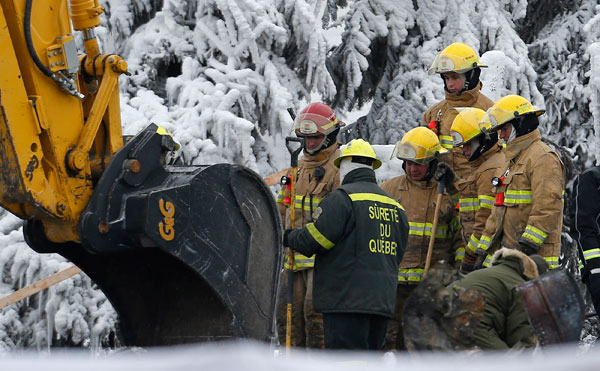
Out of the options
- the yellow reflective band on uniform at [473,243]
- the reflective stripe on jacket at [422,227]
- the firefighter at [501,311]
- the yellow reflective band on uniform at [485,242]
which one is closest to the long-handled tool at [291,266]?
the reflective stripe on jacket at [422,227]

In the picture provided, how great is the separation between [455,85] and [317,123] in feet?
→ 4.41

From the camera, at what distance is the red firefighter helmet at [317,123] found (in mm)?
7727

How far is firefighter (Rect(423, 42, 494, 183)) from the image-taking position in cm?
805

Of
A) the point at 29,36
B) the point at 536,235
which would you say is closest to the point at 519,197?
the point at 536,235

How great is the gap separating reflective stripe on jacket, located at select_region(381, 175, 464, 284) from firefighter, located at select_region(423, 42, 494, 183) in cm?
52

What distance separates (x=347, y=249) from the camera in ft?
20.5

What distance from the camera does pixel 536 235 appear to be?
21.3 feet

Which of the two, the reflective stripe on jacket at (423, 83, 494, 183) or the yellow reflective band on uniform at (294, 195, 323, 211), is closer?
the yellow reflective band on uniform at (294, 195, 323, 211)

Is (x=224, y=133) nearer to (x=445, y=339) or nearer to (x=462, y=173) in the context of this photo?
(x=462, y=173)

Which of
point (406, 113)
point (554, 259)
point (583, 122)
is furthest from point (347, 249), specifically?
point (583, 122)

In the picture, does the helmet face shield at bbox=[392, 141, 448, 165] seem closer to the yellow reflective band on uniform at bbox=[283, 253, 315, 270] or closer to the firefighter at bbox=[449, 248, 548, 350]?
the yellow reflective band on uniform at bbox=[283, 253, 315, 270]

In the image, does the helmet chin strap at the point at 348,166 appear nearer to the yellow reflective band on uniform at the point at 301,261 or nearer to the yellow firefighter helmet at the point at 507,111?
the yellow firefighter helmet at the point at 507,111

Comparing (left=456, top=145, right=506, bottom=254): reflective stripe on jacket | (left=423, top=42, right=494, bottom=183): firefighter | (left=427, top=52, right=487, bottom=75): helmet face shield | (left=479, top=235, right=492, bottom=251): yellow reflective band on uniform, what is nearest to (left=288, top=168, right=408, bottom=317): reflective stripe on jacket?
(left=479, top=235, right=492, bottom=251): yellow reflective band on uniform

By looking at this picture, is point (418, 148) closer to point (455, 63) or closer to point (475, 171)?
point (475, 171)
